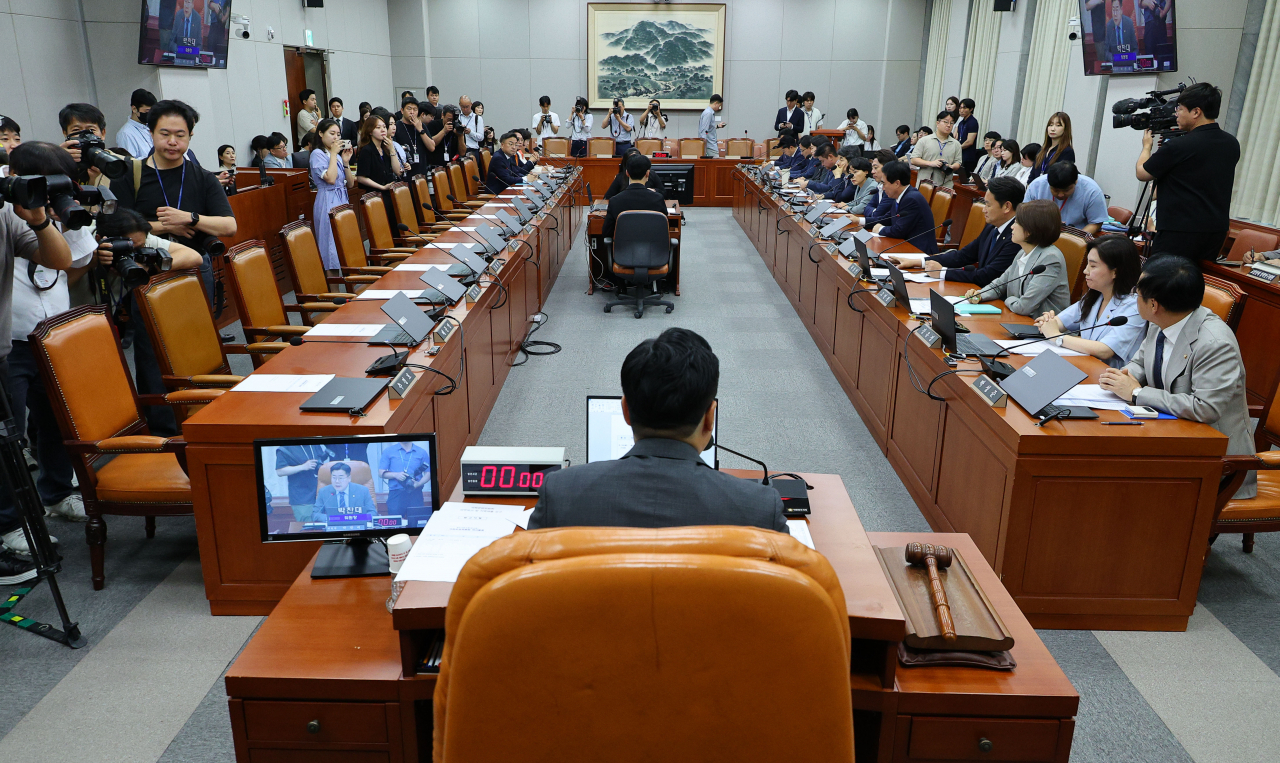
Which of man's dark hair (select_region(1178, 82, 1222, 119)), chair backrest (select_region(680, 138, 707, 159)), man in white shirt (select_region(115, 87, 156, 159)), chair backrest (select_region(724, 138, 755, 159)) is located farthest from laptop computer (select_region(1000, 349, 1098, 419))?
chair backrest (select_region(724, 138, 755, 159))

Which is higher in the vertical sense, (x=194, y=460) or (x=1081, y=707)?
(x=194, y=460)

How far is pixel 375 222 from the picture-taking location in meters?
5.38

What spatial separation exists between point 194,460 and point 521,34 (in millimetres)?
12399

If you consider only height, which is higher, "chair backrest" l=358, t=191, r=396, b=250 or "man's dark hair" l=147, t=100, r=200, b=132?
"man's dark hair" l=147, t=100, r=200, b=132

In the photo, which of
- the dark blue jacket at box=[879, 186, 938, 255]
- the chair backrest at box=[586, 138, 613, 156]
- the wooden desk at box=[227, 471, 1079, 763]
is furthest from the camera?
the chair backrest at box=[586, 138, 613, 156]

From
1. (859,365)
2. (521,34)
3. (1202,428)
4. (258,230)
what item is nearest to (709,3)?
(521,34)

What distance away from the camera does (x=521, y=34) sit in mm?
13383

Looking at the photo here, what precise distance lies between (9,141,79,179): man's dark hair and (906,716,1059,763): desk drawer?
9.51ft

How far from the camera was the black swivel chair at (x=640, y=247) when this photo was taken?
5914 mm

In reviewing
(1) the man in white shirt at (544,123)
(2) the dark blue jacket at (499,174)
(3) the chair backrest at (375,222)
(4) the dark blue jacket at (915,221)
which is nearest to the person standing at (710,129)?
(1) the man in white shirt at (544,123)

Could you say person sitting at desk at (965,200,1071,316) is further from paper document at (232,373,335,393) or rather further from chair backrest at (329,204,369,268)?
chair backrest at (329,204,369,268)

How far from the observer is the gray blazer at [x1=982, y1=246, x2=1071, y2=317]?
3.58 m

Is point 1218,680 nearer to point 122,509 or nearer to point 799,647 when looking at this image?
point 799,647

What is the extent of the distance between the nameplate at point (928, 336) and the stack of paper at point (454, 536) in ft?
6.18
